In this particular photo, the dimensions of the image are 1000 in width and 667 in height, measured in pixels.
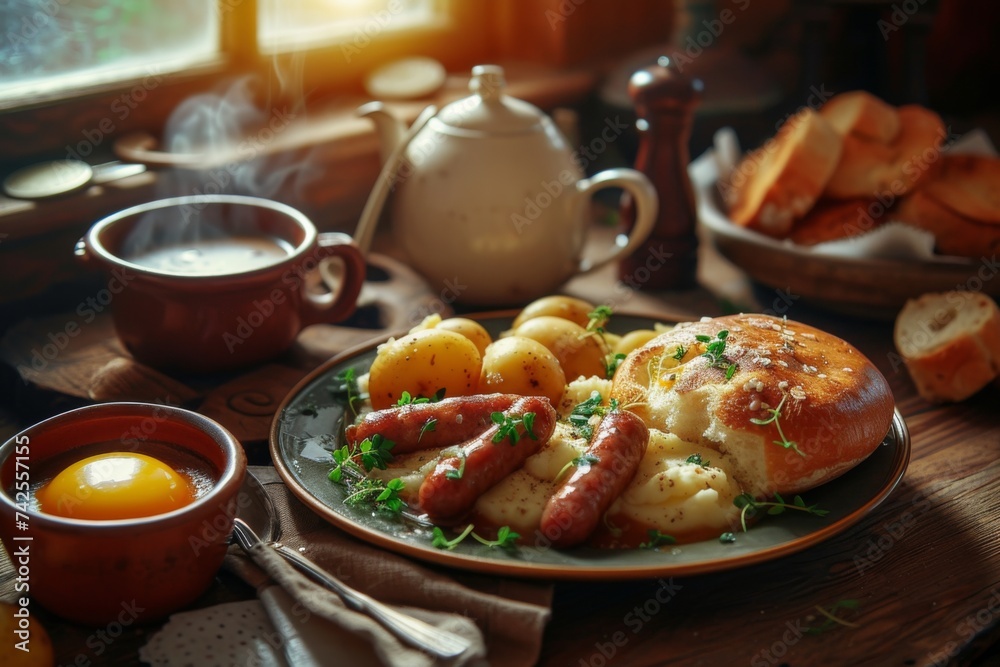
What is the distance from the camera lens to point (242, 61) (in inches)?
122

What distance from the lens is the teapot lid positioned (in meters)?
2.59

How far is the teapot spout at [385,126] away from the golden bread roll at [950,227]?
1444 millimetres

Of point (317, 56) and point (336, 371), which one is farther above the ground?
point (317, 56)

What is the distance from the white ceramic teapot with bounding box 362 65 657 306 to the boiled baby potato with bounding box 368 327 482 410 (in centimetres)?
67

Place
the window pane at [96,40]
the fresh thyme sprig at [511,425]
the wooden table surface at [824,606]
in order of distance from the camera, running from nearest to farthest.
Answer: the wooden table surface at [824,606] → the fresh thyme sprig at [511,425] → the window pane at [96,40]

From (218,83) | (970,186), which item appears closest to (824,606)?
(970,186)

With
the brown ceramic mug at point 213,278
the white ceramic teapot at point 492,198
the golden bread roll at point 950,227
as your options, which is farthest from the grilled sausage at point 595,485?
the golden bread roll at point 950,227

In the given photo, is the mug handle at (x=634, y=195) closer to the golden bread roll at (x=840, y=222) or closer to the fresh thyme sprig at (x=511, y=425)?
the golden bread roll at (x=840, y=222)

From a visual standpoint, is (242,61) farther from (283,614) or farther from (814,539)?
(814,539)

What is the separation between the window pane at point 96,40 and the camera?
256 cm

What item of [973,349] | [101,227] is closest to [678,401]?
[973,349]

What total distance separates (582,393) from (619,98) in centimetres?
181

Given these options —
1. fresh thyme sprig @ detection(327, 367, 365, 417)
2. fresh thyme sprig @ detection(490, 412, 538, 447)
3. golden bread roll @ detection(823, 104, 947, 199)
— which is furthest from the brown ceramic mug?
golden bread roll @ detection(823, 104, 947, 199)

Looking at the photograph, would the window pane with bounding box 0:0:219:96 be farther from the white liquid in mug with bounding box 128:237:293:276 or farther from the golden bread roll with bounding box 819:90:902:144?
the golden bread roll with bounding box 819:90:902:144
